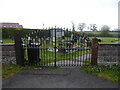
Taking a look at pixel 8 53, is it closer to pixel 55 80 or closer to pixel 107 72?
pixel 55 80

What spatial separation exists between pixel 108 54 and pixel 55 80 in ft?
9.65

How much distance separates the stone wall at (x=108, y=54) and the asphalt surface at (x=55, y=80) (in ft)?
4.38

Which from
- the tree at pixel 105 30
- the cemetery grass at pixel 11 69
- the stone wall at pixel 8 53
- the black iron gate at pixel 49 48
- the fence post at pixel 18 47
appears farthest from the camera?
the tree at pixel 105 30

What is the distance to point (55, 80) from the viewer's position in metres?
4.38

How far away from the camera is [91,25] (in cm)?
5253

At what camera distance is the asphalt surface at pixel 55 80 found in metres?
3.98

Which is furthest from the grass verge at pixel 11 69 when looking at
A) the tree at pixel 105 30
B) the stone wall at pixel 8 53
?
the tree at pixel 105 30

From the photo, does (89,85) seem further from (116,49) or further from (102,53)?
(116,49)

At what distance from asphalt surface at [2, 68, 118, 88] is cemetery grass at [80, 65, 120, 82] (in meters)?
0.26

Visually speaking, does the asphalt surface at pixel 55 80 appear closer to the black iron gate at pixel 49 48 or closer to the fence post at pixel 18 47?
the fence post at pixel 18 47

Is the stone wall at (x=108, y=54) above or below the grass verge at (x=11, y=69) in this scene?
above

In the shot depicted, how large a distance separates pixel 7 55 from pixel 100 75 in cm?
429

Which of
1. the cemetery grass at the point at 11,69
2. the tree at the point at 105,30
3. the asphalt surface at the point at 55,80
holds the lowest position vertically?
the asphalt surface at the point at 55,80

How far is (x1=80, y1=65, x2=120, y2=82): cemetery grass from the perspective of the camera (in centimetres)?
458
